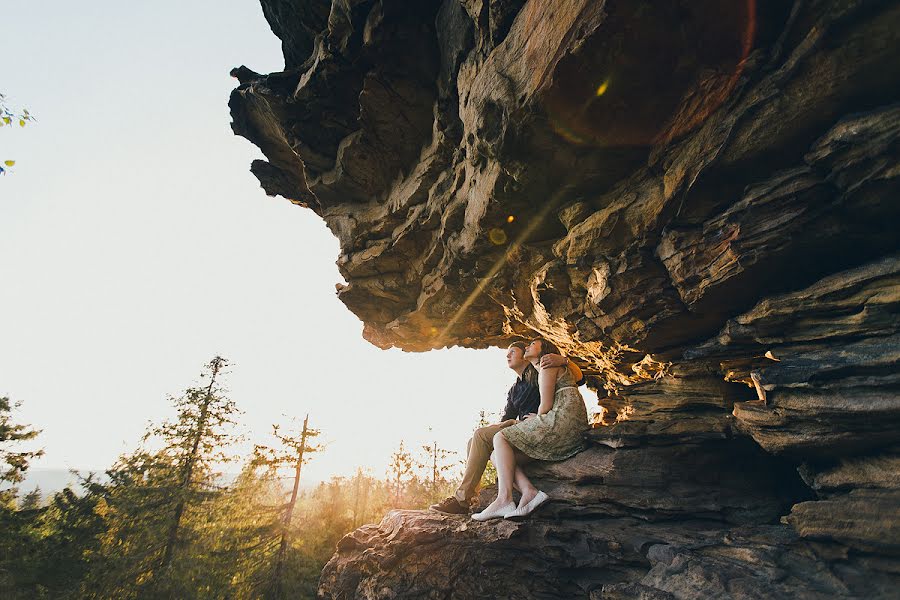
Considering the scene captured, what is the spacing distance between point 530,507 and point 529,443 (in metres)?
0.97

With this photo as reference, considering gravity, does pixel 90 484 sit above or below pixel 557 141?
below

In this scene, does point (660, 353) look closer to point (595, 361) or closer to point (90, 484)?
point (595, 361)

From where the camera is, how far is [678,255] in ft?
17.5

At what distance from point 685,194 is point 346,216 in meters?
8.75

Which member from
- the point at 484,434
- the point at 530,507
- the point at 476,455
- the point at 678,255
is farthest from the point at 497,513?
the point at 678,255

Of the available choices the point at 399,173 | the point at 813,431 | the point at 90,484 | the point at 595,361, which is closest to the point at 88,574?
the point at 90,484

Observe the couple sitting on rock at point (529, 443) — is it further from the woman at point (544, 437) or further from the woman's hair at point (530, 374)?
the woman's hair at point (530, 374)

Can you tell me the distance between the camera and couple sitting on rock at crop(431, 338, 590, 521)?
5672 mm

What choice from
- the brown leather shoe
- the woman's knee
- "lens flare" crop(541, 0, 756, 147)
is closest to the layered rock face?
"lens flare" crop(541, 0, 756, 147)

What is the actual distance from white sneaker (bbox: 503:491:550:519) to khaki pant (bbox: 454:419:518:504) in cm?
118

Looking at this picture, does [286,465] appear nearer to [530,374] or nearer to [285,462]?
[285,462]

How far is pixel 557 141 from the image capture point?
5.62 meters

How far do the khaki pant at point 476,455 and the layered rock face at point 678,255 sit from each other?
0.82 m

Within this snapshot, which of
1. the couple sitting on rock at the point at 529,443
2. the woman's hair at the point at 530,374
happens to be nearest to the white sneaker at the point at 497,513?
the couple sitting on rock at the point at 529,443
